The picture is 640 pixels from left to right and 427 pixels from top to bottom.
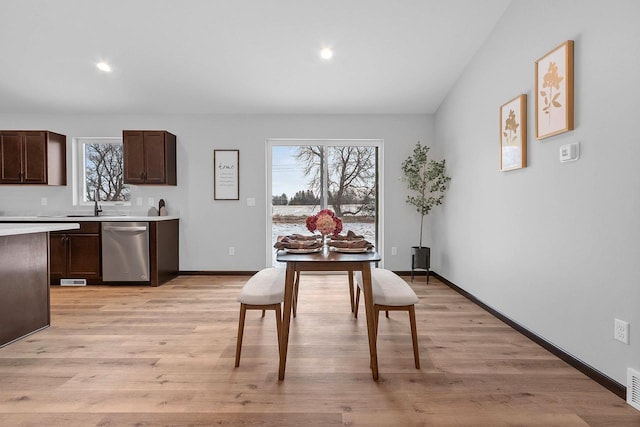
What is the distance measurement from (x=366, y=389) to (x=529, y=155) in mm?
2103

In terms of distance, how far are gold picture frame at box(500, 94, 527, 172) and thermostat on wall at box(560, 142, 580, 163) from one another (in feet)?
1.48

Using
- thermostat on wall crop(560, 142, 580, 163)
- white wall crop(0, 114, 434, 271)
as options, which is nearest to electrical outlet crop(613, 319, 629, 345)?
thermostat on wall crop(560, 142, 580, 163)

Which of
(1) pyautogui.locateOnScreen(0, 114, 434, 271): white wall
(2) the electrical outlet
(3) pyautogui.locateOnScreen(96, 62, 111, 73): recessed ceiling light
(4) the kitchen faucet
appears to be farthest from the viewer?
(1) pyautogui.locateOnScreen(0, 114, 434, 271): white wall

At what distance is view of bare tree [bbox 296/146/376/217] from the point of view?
16.4 ft

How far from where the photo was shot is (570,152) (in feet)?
7.06

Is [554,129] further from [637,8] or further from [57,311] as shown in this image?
[57,311]

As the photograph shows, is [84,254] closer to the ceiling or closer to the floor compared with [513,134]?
closer to the floor

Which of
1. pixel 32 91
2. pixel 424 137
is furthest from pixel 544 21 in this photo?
pixel 32 91

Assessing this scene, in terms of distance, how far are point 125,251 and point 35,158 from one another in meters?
1.78

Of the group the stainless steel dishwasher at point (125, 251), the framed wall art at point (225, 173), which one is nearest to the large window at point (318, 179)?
the framed wall art at point (225, 173)

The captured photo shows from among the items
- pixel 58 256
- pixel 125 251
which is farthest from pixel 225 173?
pixel 58 256

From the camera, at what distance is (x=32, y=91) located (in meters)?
4.30

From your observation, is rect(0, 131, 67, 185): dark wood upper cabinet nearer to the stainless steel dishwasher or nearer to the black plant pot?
the stainless steel dishwasher

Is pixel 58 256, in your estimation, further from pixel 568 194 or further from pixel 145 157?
pixel 568 194
